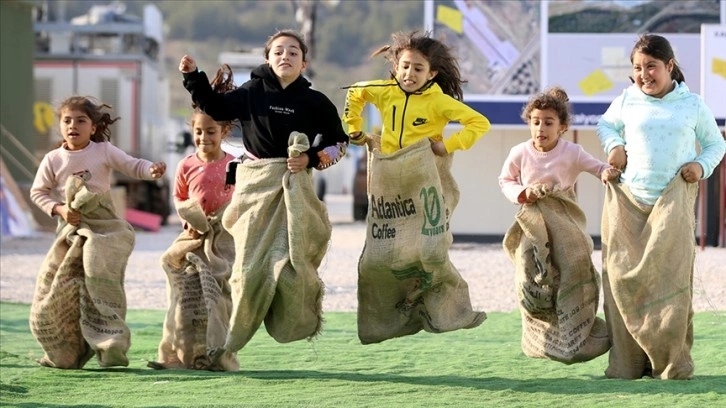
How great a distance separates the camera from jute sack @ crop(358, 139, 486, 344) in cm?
761

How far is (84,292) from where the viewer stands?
8305 millimetres

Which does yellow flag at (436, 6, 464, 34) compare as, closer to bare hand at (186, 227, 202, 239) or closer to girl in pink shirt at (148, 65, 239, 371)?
girl in pink shirt at (148, 65, 239, 371)

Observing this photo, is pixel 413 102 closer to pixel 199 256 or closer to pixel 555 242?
pixel 555 242

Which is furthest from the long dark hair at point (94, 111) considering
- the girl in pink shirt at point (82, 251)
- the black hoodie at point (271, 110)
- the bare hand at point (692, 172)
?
the bare hand at point (692, 172)

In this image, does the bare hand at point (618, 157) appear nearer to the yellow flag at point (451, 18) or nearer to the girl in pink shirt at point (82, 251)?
the girl in pink shirt at point (82, 251)

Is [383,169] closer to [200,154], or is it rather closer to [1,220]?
[200,154]

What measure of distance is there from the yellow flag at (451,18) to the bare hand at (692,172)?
12.1m

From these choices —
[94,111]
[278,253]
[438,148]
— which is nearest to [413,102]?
[438,148]

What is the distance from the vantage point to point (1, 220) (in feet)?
69.8

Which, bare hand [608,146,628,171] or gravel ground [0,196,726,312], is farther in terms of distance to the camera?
gravel ground [0,196,726,312]

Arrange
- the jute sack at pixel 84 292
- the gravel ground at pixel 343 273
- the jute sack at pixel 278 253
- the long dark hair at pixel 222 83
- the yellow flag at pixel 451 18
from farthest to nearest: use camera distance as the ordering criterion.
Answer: the yellow flag at pixel 451 18 → the gravel ground at pixel 343 273 → the jute sack at pixel 84 292 → the long dark hair at pixel 222 83 → the jute sack at pixel 278 253

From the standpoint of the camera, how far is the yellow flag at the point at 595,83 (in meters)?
18.9

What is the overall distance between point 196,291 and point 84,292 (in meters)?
0.63

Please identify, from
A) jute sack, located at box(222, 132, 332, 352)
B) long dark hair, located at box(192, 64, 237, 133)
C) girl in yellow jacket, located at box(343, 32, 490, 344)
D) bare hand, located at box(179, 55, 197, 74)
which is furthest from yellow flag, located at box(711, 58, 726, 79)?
bare hand, located at box(179, 55, 197, 74)
